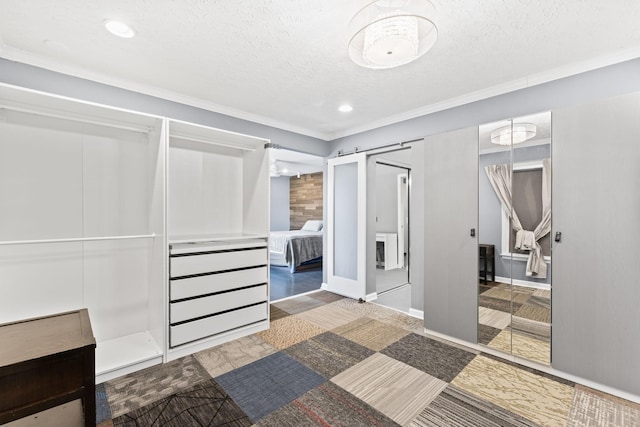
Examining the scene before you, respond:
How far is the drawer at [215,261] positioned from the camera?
2.50m

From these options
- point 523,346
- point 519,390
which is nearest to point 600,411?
point 519,390

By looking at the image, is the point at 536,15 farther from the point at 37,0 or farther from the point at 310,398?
the point at 37,0

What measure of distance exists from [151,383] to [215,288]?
0.85 meters

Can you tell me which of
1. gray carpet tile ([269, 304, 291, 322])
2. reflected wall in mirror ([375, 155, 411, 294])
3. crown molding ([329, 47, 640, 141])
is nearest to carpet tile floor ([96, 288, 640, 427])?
gray carpet tile ([269, 304, 291, 322])

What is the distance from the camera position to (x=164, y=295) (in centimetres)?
243

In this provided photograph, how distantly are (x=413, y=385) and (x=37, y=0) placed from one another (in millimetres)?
3491

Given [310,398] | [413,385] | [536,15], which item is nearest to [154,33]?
[536,15]

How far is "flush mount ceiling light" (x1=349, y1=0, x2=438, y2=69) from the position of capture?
5.00 ft

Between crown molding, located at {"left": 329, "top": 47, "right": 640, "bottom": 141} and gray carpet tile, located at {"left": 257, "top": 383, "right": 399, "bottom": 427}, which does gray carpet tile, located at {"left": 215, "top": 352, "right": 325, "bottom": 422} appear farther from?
crown molding, located at {"left": 329, "top": 47, "right": 640, "bottom": 141}

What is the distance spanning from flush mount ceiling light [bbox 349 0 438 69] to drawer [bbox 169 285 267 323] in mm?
2364

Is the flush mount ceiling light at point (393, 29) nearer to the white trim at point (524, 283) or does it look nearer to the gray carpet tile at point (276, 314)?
the white trim at point (524, 283)

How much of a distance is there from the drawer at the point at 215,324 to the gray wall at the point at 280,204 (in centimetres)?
586

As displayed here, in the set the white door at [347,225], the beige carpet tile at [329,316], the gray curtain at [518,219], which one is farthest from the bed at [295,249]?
the gray curtain at [518,219]

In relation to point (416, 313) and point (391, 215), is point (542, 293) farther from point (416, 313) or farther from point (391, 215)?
point (391, 215)
